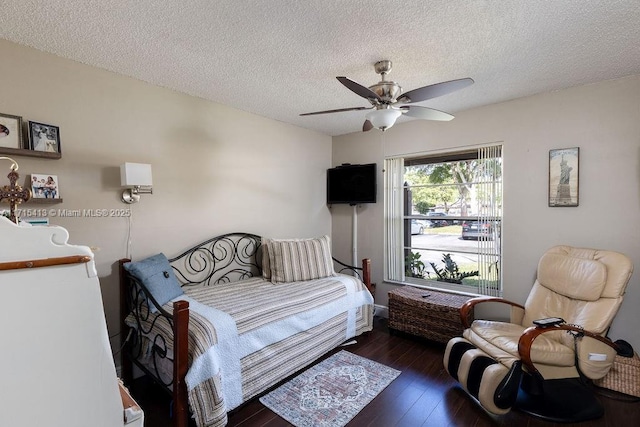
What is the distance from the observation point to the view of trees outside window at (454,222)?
3098 millimetres

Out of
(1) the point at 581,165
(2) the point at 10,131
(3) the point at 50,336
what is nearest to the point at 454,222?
(1) the point at 581,165

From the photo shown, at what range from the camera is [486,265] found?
314cm

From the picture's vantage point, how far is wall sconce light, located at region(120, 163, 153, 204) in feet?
7.22

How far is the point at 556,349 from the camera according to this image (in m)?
2.00

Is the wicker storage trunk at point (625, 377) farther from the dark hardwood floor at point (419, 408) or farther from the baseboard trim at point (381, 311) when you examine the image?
the baseboard trim at point (381, 311)

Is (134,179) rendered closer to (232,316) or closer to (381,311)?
(232,316)

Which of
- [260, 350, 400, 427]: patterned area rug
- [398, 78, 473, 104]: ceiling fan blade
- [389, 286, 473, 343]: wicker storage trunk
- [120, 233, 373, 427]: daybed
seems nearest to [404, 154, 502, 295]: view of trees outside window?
[389, 286, 473, 343]: wicker storage trunk

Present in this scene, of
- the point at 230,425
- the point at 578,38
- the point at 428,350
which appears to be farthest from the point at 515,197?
the point at 230,425

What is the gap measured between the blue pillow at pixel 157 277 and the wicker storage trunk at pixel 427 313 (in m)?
2.18

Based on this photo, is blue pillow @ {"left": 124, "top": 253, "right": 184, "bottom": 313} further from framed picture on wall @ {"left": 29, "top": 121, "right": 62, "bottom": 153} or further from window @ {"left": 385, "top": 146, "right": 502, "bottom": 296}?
window @ {"left": 385, "top": 146, "right": 502, "bottom": 296}

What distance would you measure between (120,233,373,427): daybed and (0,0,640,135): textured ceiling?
5.01 ft

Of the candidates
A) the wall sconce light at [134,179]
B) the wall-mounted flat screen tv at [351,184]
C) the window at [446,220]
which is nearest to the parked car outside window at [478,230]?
the window at [446,220]

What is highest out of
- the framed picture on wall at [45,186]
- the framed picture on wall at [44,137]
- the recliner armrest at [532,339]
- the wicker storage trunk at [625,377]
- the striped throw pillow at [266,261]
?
the framed picture on wall at [44,137]

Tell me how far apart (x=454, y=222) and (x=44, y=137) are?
3.79m
